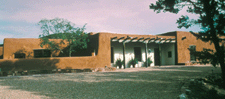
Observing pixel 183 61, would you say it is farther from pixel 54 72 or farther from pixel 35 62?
pixel 35 62

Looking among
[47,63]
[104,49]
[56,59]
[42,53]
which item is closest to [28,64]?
[47,63]

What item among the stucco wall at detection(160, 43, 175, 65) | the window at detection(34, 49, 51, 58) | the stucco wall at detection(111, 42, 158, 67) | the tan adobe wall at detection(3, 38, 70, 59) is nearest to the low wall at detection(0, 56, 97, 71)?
the stucco wall at detection(111, 42, 158, 67)

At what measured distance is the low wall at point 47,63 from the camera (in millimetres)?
11820

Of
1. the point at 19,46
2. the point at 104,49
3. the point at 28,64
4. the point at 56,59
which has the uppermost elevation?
the point at 19,46

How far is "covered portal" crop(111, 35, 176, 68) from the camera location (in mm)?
15634

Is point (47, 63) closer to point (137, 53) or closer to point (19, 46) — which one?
point (19, 46)

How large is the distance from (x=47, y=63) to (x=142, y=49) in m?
9.67

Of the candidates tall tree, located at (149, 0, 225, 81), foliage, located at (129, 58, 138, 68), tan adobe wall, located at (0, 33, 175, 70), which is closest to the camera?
tall tree, located at (149, 0, 225, 81)

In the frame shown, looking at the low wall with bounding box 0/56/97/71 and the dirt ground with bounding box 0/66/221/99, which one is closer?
the dirt ground with bounding box 0/66/221/99

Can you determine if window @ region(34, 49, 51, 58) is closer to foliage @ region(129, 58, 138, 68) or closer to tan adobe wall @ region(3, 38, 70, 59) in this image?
A: tan adobe wall @ region(3, 38, 70, 59)

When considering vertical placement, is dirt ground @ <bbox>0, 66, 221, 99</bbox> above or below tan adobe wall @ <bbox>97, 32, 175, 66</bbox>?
below

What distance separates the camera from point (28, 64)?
1215cm

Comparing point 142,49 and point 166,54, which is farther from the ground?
point 142,49

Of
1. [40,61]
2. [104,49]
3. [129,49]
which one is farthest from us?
[129,49]
